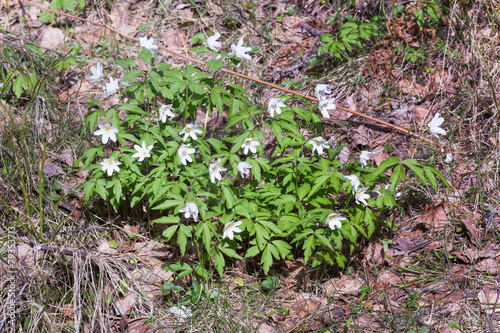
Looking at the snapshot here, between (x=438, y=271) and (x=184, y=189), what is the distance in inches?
70.4

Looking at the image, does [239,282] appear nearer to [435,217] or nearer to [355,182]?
[355,182]

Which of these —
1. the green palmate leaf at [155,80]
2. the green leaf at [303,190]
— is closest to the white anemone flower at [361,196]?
the green leaf at [303,190]

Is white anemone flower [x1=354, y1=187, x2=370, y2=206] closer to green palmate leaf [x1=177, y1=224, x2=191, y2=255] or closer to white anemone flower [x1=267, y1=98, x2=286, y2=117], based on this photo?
white anemone flower [x1=267, y1=98, x2=286, y2=117]

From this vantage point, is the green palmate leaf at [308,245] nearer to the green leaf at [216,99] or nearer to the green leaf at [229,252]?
the green leaf at [229,252]

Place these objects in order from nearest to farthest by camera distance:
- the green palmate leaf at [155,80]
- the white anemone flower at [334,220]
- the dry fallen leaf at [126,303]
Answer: the white anemone flower at [334,220]
the green palmate leaf at [155,80]
the dry fallen leaf at [126,303]

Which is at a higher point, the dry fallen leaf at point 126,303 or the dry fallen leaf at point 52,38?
the dry fallen leaf at point 52,38

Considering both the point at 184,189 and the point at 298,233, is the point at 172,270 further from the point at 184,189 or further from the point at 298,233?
the point at 298,233

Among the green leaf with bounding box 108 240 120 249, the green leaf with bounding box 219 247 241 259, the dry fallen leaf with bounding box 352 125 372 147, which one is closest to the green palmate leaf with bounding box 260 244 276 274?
the green leaf with bounding box 219 247 241 259

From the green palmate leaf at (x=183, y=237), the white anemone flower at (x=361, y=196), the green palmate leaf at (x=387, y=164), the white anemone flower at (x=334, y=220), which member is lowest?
the green palmate leaf at (x=183, y=237)

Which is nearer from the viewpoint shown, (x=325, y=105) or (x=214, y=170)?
(x=214, y=170)

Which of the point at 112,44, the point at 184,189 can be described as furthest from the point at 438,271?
the point at 112,44

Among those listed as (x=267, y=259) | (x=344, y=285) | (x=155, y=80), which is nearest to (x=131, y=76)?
(x=155, y=80)

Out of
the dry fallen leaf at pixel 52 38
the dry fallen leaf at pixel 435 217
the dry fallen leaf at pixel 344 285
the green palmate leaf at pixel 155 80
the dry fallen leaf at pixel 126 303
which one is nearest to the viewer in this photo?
the green palmate leaf at pixel 155 80

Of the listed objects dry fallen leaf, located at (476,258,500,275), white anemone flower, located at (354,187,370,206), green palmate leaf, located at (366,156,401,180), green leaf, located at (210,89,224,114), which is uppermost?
green leaf, located at (210,89,224,114)
